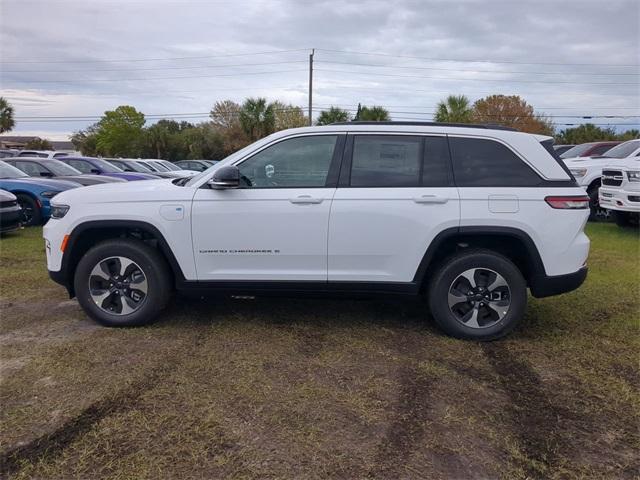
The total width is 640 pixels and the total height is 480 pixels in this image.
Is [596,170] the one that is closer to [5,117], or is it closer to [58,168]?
[58,168]

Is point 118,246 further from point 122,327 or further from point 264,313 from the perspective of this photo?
point 264,313

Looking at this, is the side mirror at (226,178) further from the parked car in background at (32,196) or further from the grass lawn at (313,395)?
the parked car in background at (32,196)

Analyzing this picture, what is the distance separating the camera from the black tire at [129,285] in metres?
4.43

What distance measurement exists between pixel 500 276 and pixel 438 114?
29.4 meters

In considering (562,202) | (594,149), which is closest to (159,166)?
(594,149)

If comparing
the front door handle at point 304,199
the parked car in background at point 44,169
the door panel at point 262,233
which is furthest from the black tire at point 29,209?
the front door handle at point 304,199

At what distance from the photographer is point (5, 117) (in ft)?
184

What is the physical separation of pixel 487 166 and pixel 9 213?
813 cm

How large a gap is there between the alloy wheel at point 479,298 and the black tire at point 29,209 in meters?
8.73

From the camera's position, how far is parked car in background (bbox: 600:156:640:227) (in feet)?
30.7

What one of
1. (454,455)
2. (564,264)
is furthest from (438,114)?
(454,455)

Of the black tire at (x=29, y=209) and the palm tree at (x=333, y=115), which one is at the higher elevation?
the palm tree at (x=333, y=115)

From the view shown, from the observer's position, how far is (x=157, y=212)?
14.3 ft

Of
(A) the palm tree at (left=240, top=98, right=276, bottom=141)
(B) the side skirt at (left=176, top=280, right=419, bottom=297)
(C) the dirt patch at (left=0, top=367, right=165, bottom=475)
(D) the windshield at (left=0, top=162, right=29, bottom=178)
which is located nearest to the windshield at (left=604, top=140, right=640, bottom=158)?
(B) the side skirt at (left=176, top=280, right=419, bottom=297)
